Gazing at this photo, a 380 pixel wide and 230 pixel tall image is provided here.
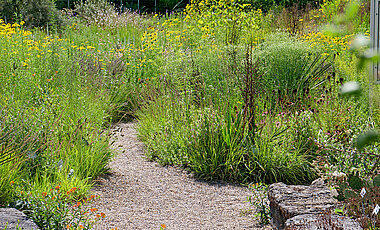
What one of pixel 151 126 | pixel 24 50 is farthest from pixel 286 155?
pixel 24 50

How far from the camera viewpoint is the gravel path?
356 centimetres

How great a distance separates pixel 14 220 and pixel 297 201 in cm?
189

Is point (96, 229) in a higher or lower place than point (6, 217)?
lower

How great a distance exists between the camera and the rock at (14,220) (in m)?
2.70

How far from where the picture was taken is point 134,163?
4953 millimetres

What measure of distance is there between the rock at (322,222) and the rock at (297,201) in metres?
0.13

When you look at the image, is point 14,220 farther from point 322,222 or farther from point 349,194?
point 349,194

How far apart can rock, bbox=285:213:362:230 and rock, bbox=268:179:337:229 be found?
0.43 feet

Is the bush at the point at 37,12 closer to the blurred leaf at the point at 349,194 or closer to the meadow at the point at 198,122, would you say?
the meadow at the point at 198,122

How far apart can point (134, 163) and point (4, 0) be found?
9.45m

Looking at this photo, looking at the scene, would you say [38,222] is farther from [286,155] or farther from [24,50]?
[24,50]

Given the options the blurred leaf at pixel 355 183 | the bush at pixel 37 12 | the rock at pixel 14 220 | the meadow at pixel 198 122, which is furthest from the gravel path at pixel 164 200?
the bush at pixel 37 12

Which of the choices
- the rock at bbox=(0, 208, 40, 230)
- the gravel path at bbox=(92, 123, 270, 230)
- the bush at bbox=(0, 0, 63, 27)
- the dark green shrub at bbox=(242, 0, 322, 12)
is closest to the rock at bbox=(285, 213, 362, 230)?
the gravel path at bbox=(92, 123, 270, 230)

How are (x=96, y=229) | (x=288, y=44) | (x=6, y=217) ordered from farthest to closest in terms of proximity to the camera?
(x=288, y=44)
(x=96, y=229)
(x=6, y=217)
